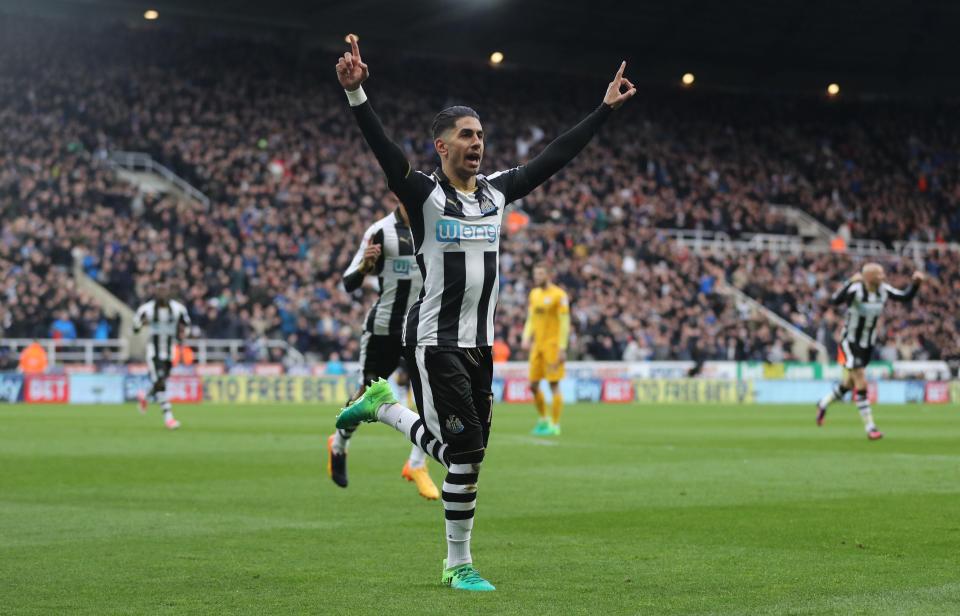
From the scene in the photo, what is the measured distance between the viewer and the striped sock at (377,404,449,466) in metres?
7.66

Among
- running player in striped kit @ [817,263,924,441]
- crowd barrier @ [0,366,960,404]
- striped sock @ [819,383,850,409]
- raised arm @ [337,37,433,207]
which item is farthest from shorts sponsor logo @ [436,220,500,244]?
crowd barrier @ [0,366,960,404]

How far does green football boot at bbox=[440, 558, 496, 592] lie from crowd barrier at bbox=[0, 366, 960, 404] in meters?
27.7

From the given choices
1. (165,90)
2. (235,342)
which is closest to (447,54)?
(165,90)

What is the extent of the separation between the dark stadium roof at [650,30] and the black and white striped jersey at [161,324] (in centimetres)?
2477

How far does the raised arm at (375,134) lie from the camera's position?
22.7 feet

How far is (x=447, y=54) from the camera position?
175 feet

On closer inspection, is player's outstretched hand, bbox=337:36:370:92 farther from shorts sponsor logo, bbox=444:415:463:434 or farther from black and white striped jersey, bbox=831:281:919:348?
black and white striped jersey, bbox=831:281:919:348

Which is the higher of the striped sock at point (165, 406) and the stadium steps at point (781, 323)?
the stadium steps at point (781, 323)

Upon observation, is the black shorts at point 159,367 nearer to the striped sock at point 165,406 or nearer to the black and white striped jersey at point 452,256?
the striped sock at point 165,406

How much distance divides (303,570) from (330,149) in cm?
3877

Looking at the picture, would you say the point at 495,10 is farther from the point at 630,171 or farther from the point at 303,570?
the point at 303,570

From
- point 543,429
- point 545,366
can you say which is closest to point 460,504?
point 543,429

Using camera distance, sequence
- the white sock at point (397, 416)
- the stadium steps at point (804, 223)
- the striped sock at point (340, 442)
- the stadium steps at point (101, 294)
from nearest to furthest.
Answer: the white sock at point (397, 416), the striped sock at point (340, 442), the stadium steps at point (101, 294), the stadium steps at point (804, 223)

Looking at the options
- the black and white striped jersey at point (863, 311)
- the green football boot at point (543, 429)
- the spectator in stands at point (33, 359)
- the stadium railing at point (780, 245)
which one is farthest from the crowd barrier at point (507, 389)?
the black and white striped jersey at point (863, 311)
